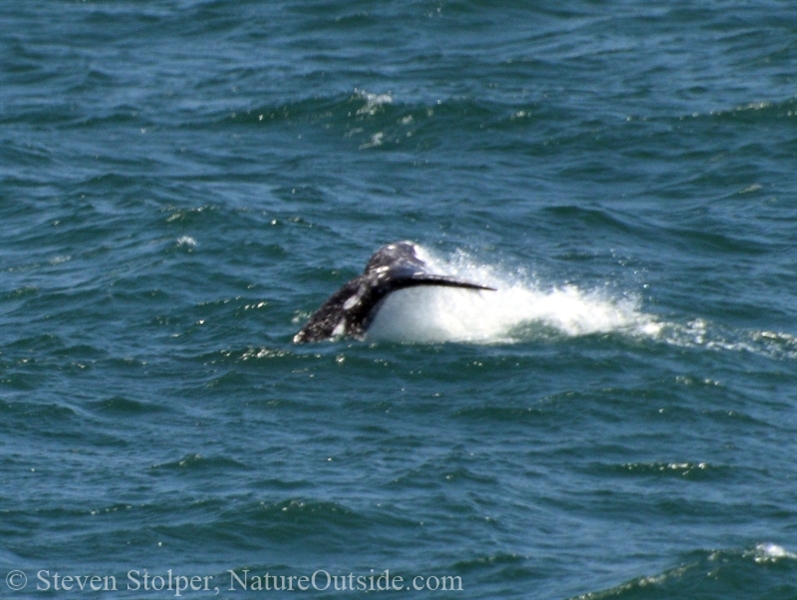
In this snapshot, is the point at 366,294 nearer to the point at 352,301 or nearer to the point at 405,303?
the point at 352,301

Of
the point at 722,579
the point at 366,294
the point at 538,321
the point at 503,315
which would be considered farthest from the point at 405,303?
the point at 722,579

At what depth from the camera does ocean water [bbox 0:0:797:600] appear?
13180mm

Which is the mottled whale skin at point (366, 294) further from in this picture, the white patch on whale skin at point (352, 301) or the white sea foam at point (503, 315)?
the white sea foam at point (503, 315)

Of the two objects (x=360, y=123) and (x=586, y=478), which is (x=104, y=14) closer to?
(x=360, y=123)

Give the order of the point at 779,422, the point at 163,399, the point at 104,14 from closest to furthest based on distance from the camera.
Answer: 1. the point at 779,422
2. the point at 163,399
3. the point at 104,14

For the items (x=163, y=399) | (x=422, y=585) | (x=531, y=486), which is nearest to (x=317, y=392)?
(x=163, y=399)

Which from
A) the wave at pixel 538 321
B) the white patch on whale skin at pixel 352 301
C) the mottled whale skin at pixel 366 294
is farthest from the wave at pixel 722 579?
the white patch on whale skin at pixel 352 301

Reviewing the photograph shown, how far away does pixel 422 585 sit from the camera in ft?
40.7

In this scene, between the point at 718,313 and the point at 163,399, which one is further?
the point at 718,313

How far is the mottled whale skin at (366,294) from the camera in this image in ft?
56.7

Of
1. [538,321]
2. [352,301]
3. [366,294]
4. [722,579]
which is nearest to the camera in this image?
[722,579]

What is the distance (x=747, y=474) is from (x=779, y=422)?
1.31m

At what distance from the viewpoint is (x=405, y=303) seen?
17.6 m

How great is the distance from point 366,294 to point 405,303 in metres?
0.46
